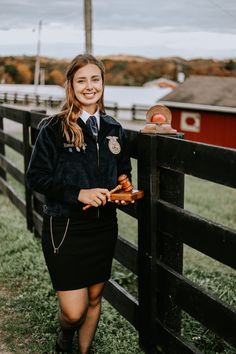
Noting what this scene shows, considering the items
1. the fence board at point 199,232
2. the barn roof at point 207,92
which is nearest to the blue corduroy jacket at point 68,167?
the fence board at point 199,232

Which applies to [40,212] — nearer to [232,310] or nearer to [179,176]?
[179,176]

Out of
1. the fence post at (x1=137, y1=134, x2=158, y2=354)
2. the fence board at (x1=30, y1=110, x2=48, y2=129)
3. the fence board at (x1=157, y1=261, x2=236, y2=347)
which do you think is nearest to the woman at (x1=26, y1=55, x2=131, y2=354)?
the fence post at (x1=137, y1=134, x2=158, y2=354)

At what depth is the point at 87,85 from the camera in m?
2.77

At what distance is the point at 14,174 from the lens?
6.32 meters

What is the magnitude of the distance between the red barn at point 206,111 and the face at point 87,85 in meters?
12.8

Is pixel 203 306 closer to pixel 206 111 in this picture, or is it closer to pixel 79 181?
pixel 79 181

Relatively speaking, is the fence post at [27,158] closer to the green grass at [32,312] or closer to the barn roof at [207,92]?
the green grass at [32,312]

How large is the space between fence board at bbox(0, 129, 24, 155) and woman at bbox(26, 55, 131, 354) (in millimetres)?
3153

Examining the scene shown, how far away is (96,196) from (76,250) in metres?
0.37

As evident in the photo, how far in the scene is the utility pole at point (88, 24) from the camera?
14585mm

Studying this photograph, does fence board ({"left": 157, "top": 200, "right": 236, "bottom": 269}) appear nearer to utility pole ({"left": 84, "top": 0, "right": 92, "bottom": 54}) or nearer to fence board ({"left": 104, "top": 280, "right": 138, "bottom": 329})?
fence board ({"left": 104, "top": 280, "right": 138, "bottom": 329})

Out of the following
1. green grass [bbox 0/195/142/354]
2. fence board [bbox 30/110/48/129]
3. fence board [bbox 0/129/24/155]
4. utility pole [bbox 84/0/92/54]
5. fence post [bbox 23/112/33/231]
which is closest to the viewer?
green grass [bbox 0/195/142/354]

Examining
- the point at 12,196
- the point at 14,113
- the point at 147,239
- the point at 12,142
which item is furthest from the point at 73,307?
the point at 12,196

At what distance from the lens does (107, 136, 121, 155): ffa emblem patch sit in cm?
280
